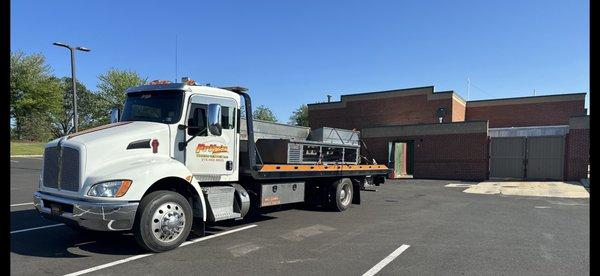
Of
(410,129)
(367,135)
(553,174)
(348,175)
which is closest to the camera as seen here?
(348,175)

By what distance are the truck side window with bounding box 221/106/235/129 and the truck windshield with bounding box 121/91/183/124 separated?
2.99 ft

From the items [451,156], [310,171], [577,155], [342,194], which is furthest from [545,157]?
[310,171]

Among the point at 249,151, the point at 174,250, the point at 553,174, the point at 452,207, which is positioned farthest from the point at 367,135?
the point at 174,250

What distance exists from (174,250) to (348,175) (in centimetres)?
611

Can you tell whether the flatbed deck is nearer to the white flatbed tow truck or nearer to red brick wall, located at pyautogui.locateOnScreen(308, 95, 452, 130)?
the white flatbed tow truck

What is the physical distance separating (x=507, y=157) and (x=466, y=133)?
283 centimetres

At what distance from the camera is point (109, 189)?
6.14 meters

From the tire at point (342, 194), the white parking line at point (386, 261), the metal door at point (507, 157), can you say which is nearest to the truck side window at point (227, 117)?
the white parking line at point (386, 261)

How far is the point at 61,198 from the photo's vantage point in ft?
21.1

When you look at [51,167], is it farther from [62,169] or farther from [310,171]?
[310,171]

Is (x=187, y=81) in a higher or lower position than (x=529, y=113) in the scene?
lower

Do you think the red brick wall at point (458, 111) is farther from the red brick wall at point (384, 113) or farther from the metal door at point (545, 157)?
the metal door at point (545, 157)

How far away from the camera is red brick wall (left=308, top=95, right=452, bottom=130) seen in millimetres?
36906

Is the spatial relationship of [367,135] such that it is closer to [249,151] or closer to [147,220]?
[249,151]
